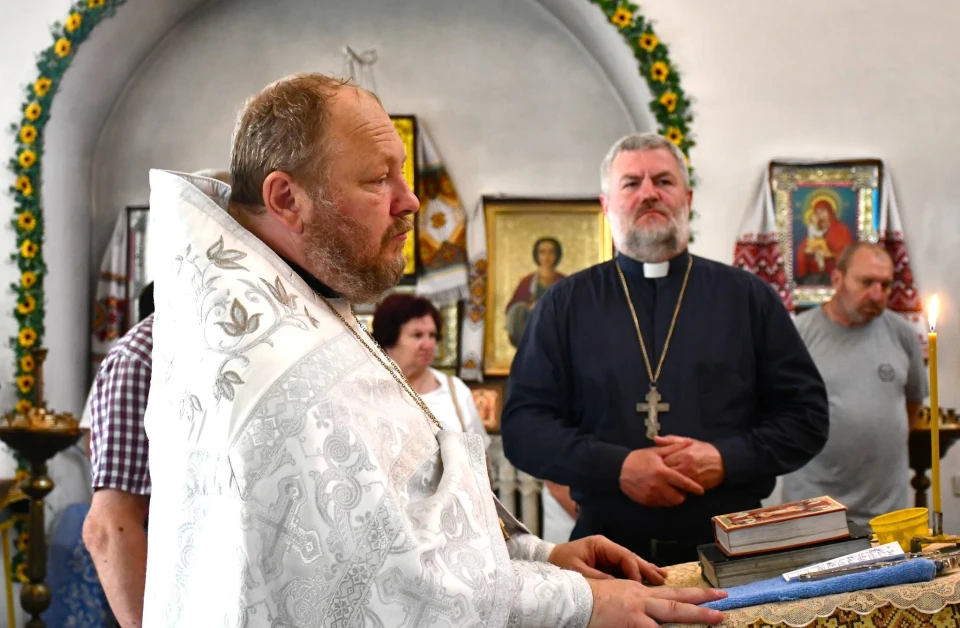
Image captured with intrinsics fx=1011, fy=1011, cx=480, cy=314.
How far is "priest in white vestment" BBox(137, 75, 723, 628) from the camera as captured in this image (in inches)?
56.4

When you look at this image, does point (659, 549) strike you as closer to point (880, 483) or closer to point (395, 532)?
point (395, 532)

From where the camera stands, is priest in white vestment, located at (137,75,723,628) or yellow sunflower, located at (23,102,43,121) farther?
yellow sunflower, located at (23,102,43,121)

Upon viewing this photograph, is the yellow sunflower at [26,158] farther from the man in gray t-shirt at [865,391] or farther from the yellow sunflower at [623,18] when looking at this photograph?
the man in gray t-shirt at [865,391]

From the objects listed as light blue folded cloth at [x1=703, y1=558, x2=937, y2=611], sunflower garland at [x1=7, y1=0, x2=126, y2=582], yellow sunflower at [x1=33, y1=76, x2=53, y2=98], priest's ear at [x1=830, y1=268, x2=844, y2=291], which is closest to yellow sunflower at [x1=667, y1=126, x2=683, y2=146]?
priest's ear at [x1=830, y1=268, x2=844, y2=291]

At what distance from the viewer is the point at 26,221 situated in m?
5.86

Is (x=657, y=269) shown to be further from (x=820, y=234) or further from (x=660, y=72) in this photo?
(x=820, y=234)

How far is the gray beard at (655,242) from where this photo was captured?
3082 millimetres

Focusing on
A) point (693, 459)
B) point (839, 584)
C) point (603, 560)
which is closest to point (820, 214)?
point (693, 459)

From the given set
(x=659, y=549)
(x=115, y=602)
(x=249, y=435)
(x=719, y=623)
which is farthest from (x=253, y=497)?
(x=659, y=549)

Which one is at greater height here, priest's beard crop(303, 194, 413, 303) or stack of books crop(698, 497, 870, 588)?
priest's beard crop(303, 194, 413, 303)

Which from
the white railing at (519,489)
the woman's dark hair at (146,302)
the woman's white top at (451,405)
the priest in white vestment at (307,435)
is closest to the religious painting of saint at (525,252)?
the white railing at (519,489)

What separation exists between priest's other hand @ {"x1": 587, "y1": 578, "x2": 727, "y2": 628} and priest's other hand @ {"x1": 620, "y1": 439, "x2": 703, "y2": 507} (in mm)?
991

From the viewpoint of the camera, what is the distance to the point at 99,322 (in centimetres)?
657

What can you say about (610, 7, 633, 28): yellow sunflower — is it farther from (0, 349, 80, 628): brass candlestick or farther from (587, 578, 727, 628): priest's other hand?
(587, 578, 727, 628): priest's other hand
